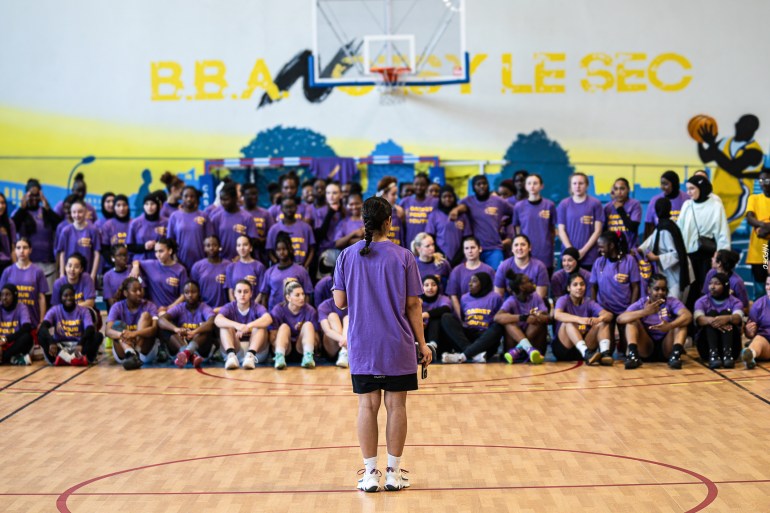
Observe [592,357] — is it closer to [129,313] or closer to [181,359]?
[181,359]

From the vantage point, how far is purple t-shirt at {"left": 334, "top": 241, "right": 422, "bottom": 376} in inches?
215

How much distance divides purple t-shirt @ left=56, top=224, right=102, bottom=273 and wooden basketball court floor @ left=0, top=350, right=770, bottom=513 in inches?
79.4

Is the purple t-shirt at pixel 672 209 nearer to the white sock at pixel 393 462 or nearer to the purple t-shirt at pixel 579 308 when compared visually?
the purple t-shirt at pixel 579 308

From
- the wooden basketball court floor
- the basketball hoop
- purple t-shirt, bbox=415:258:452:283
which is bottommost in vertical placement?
the wooden basketball court floor

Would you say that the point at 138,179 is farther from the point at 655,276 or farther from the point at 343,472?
the point at 343,472

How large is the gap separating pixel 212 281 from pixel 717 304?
5113 millimetres

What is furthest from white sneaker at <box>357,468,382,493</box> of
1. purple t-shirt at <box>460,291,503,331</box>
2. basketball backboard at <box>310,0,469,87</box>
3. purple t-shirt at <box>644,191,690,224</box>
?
Result: basketball backboard at <box>310,0,469,87</box>

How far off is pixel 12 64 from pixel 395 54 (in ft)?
20.0

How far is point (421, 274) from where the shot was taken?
404 inches

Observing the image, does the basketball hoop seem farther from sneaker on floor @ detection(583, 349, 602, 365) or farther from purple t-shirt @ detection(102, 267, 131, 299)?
sneaker on floor @ detection(583, 349, 602, 365)

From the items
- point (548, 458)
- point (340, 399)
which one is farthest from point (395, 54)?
point (548, 458)

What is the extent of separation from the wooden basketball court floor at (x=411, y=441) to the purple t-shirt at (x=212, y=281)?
1114 mm

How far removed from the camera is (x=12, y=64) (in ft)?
49.4

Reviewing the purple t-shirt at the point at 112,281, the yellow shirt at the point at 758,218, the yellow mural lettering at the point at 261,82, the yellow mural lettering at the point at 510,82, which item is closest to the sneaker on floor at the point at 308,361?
the purple t-shirt at the point at 112,281
